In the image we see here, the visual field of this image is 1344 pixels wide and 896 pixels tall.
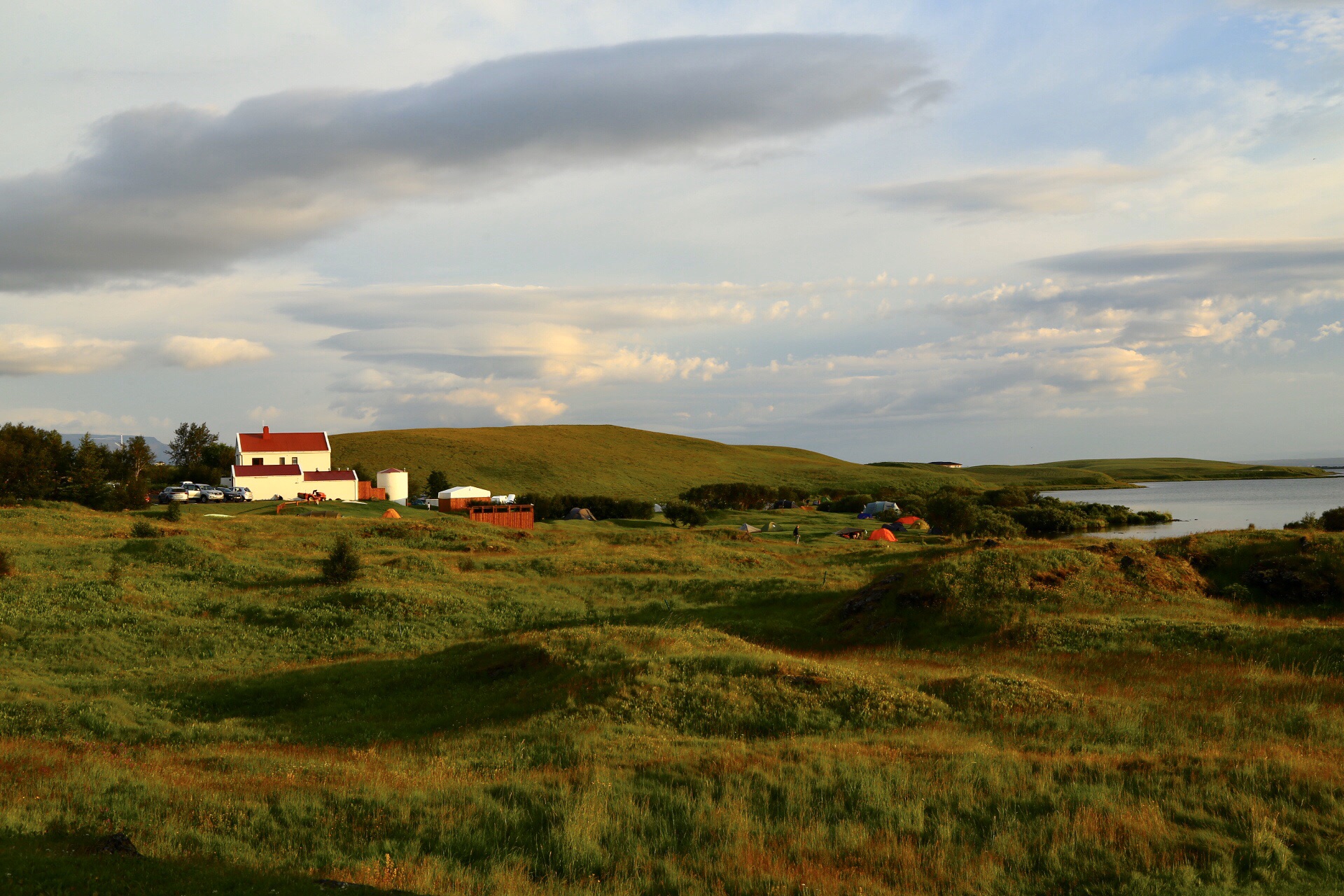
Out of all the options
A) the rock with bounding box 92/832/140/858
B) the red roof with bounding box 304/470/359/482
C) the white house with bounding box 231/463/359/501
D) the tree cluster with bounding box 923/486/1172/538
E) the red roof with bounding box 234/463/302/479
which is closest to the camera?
the rock with bounding box 92/832/140/858

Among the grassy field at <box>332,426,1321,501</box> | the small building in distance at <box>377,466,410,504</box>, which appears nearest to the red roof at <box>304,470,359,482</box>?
the small building in distance at <box>377,466,410,504</box>

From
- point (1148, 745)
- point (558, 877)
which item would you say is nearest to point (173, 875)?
point (558, 877)

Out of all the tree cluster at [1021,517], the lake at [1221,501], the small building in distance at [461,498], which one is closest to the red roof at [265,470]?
the small building in distance at [461,498]

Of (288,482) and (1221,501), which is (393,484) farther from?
(1221,501)

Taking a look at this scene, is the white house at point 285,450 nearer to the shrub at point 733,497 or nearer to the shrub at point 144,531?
the shrub at point 733,497

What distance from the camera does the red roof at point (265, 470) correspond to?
86.4 metres

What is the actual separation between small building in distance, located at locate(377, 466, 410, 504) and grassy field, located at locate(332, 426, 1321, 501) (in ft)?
55.4

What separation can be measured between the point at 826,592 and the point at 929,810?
2374 cm

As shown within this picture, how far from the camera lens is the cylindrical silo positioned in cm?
9444

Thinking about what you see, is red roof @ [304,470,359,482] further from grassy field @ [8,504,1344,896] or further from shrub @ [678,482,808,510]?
grassy field @ [8,504,1344,896]

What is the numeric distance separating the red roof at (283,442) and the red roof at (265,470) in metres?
5.44

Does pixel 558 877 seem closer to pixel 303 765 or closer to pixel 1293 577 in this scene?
pixel 303 765

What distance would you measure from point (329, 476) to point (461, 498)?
1549 cm

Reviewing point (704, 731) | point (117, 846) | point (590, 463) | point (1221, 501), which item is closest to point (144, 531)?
point (704, 731)
